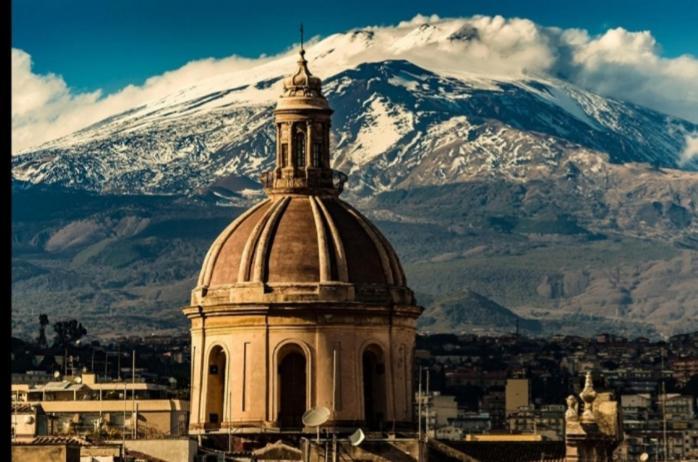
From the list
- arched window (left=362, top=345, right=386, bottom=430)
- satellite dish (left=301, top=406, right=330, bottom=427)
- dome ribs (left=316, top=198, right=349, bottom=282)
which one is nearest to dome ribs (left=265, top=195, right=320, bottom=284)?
dome ribs (left=316, top=198, right=349, bottom=282)

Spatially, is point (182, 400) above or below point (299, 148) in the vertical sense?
below

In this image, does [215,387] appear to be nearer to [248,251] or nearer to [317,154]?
[248,251]

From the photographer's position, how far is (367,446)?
5194 centimetres

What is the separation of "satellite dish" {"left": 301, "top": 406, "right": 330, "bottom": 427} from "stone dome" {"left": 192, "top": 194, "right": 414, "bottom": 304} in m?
4.82

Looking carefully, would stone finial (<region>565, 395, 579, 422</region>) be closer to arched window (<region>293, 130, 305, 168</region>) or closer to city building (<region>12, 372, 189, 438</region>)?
arched window (<region>293, 130, 305, 168</region>)

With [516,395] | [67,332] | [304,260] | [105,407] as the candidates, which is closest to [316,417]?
[304,260]

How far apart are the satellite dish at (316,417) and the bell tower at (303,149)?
22.4 feet

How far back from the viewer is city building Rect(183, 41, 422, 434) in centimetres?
5653

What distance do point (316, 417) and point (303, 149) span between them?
8540mm

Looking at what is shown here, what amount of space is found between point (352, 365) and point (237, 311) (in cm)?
268

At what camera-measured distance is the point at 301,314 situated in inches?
2234

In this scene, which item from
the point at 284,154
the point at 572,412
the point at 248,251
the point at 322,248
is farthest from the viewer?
the point at 284,154

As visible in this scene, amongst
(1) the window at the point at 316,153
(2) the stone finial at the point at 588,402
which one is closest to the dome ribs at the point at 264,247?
(1) the window at the point at 316,153

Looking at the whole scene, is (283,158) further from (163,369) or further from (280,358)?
(163,369)
